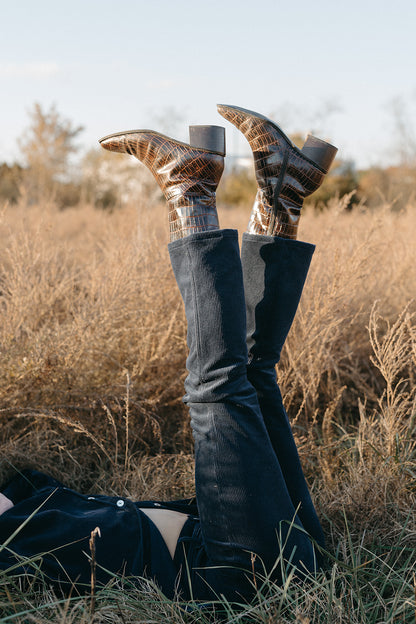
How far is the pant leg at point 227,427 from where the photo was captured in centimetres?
122

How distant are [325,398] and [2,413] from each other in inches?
58.8

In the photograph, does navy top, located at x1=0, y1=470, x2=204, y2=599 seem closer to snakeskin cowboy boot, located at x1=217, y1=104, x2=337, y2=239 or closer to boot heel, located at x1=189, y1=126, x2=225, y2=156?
snakeskin cowboy boot, located at x1=217, y1=104, x2=337, y2=239

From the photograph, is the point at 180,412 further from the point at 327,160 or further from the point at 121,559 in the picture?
the point at 327,160

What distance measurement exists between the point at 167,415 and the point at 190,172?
1373 mm

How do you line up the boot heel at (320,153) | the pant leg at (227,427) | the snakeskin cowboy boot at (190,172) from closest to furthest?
the pant leg at (227,427) → the snakeskin cowboy boot at (190,172) → the boot heel at (320,153)

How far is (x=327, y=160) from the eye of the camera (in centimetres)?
148

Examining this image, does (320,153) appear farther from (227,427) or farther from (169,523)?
(169,523)

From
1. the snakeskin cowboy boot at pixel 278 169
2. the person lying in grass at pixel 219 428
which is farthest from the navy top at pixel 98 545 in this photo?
the snakeskin cowboy boot at pixel 278 169

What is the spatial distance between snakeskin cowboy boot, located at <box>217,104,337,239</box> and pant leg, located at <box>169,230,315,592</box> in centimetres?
23

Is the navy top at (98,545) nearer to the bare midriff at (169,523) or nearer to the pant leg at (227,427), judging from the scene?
the bare midriff at (169,523)


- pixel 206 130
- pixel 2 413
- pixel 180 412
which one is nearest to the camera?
pixel 206 130

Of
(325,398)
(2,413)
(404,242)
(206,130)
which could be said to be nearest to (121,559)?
(2,413)

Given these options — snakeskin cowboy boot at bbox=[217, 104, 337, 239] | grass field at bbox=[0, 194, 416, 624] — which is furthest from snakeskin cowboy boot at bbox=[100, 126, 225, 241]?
grass field at bbox=[0, 194, 416, 624]

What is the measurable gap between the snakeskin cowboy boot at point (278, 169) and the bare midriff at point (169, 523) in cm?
82
